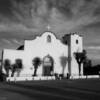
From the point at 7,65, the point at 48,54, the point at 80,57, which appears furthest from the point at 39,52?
the point at 80,57

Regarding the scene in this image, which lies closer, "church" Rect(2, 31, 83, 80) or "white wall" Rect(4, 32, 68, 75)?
"white wall" Rect(4, 32, 68, 75)

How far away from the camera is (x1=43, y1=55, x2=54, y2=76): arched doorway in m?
34.2

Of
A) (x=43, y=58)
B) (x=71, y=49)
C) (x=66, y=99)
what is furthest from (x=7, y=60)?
(x=66, y=99)

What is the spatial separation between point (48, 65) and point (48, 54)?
232 centimetres

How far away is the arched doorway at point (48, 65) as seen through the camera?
112ft

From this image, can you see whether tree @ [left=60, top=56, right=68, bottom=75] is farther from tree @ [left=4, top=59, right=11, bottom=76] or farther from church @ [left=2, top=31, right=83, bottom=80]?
tree @ [left=4, top=59, right=11, bottom=76]

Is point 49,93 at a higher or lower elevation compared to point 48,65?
lower

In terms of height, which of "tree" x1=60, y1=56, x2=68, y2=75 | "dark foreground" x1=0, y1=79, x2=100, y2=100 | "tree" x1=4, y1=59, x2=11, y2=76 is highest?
"tree" x1=60, y1=56, x2=68, y2=75

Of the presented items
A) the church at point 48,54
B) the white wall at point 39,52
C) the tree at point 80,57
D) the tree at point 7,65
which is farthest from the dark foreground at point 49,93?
the tree at point 80,57

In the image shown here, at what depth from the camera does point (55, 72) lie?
35.0 metres

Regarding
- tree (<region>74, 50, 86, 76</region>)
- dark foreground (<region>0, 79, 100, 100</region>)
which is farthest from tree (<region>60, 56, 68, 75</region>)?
dark foreground (<region>0, 79, 100, 100</region>)

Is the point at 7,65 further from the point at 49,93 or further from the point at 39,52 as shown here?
the point at 49,93

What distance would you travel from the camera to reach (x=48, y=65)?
114ft

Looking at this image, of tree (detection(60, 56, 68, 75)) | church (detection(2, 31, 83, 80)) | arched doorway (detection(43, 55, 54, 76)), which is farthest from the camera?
tree (detection(60, 56, 68, 75))
